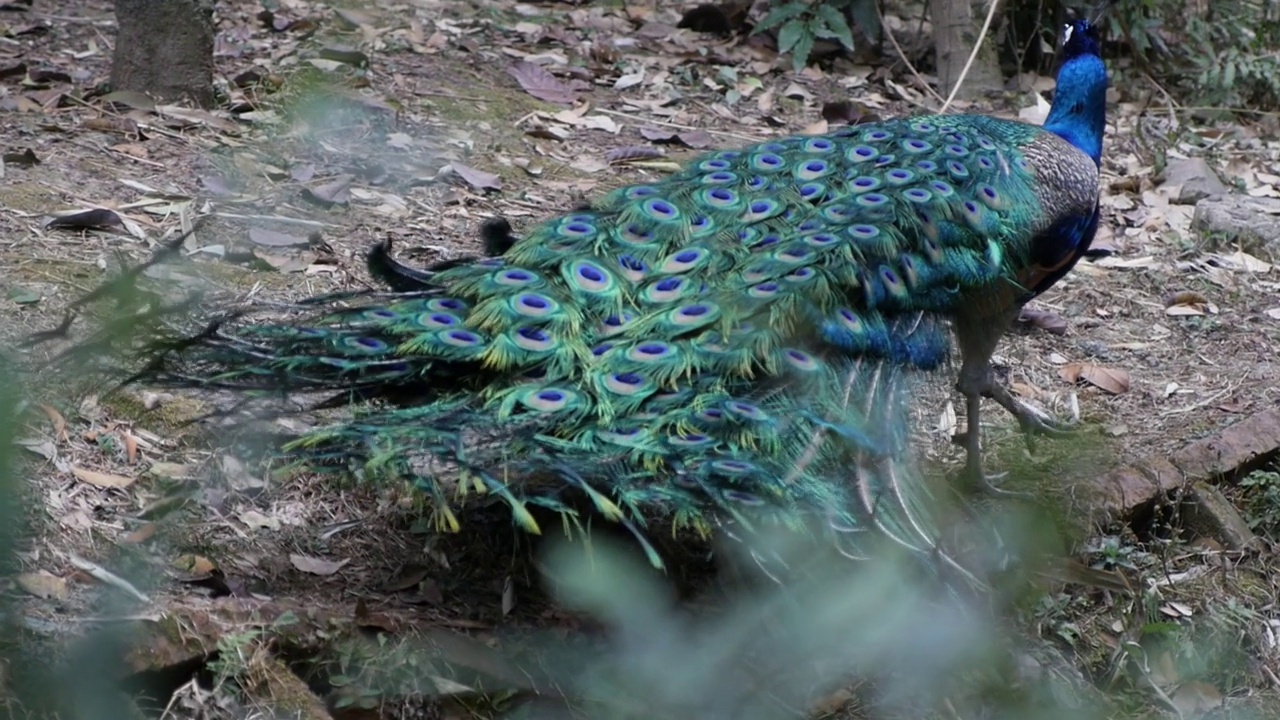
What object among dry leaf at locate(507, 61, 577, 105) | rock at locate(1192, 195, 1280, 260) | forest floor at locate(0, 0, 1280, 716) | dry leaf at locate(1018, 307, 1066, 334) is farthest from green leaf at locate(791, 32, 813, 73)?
dry leaf at locate(1018, 307, 1066, 334)

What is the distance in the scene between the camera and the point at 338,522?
336 cm

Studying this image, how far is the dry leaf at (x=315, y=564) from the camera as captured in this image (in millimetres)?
3166

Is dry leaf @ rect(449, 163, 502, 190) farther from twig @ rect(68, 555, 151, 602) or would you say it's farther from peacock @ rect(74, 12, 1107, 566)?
twig @ rect(68, 555, 151, 602)

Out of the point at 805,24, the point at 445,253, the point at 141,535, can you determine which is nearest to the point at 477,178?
the point at 445,253

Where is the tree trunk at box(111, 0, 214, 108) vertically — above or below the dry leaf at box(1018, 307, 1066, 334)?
above

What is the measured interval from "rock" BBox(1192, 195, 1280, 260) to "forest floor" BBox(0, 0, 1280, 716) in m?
0.07

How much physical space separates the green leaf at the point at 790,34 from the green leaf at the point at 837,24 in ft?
0.41

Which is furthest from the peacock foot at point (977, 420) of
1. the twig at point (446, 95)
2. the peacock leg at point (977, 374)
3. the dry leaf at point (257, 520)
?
the twig at point (446, 95)

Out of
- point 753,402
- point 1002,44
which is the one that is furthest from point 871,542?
point 1002,44

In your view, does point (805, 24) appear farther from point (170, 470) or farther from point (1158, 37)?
point (170, 470)

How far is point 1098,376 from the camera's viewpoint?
4.82 meters

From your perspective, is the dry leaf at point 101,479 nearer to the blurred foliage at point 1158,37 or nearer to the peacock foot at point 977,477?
the peacock foot at point 977,477

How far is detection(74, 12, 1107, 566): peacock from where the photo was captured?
2750mm

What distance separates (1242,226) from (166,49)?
4.28 meters
